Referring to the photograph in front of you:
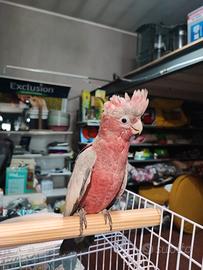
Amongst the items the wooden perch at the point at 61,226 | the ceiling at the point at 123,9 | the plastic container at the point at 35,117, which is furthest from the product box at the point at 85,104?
the wooden perch at the point at 61,226

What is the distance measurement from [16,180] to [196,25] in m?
1.89

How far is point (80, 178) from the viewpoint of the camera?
0.68 metres

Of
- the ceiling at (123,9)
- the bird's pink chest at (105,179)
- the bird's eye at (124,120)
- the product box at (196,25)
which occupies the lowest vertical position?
the bird's pink chest at (105,179)

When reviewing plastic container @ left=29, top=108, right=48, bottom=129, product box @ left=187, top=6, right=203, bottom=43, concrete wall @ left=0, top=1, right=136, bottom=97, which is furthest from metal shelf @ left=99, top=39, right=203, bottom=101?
plastic container @ left=29, top=108, right=48, bottom=129

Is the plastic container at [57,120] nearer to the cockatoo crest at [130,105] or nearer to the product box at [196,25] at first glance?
the product box at [196,25]

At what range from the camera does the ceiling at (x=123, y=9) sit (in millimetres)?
2221

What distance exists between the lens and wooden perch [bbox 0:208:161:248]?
494 mm

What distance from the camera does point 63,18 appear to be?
98.7 inches

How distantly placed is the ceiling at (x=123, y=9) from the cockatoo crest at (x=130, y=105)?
2017mm

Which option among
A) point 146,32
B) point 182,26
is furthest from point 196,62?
point 146,32

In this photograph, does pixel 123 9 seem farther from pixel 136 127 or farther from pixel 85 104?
pixel 136 127

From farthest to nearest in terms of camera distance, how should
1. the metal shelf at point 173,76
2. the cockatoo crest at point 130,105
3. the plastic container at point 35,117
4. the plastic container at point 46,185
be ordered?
1. the plastic container at point 46,185
2. the plastic container at point 35,117
3. the metal shelf at point 173,76
4. the cockatoo crest at point 130,105

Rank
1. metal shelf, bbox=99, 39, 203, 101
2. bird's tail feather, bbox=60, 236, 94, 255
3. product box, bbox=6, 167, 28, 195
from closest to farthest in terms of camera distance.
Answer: bird's tail feather, bbox=60, 236, 94, 255, metal shelf, bbox=99, 39, 203, 101, product box, bbox=6, 167, 28, 195

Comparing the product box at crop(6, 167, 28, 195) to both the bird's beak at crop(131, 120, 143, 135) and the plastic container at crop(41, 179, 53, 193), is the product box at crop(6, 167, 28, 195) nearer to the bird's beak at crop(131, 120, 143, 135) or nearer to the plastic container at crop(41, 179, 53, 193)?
the plastic container at crop(41, 179, 53, 193)
